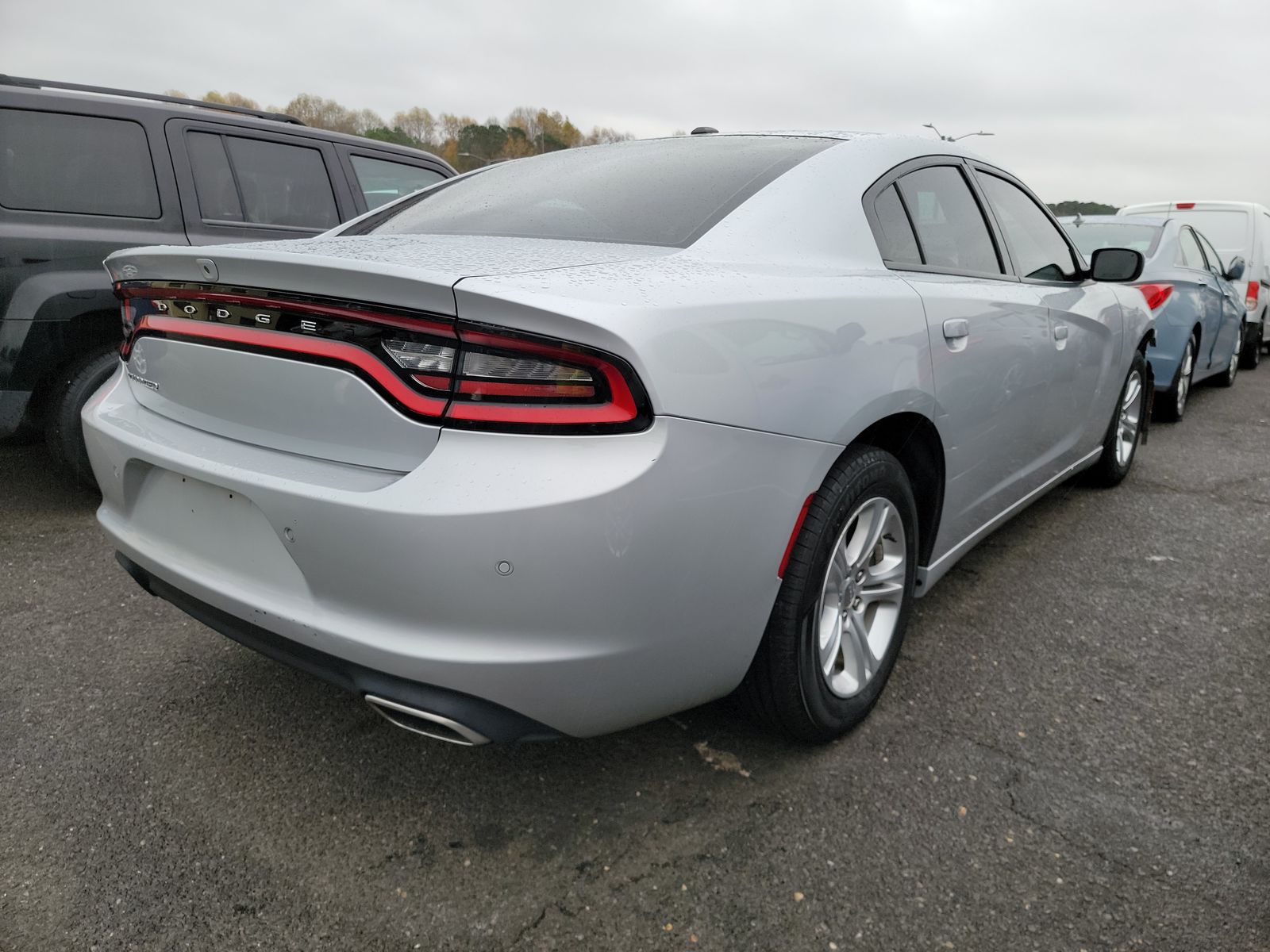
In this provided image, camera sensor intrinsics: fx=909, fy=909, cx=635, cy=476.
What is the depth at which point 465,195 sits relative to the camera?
2.63 metres

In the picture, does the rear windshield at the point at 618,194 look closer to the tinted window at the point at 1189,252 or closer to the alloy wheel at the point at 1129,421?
the alloy wheel at the point at 1129,421

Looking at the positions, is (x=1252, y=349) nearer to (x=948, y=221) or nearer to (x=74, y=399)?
(x=948, y=221)

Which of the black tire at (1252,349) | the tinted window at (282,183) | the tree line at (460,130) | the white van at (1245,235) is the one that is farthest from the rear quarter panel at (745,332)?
the tree line at (460,130)

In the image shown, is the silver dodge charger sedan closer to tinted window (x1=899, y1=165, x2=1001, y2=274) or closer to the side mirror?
tinted window (x1=899, y1=165, x2=1001, y2=274)

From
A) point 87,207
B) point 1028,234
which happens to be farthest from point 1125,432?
point 87,207

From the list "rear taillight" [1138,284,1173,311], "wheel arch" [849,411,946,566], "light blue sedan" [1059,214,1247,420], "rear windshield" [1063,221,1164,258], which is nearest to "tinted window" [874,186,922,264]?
"wheel arch" [849,411,946,566]

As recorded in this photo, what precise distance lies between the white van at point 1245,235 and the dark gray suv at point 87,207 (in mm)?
8749

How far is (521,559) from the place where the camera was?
147 centimetres

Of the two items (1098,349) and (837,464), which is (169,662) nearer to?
(837,464)

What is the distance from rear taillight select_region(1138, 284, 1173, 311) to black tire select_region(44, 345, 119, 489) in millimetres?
5373

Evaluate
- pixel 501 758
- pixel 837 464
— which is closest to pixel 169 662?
pixel 501 758

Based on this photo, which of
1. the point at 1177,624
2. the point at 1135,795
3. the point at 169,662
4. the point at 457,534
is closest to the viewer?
the point at 457,534

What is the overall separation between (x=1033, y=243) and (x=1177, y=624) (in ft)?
4.62

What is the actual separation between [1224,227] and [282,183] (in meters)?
9.79
